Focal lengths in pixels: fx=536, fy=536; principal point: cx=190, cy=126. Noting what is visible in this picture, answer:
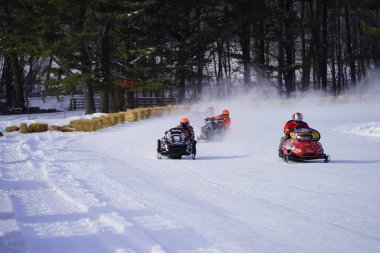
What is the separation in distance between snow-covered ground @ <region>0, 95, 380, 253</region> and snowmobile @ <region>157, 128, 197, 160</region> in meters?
0.44

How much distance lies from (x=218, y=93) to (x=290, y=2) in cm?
1634

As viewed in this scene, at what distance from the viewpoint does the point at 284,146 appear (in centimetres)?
1675

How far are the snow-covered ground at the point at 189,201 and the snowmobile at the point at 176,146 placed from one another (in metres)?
0.44

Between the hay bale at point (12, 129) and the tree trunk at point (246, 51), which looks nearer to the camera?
the hay bale at point (12, 129)

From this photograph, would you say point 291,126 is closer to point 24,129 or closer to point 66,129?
point 66,129

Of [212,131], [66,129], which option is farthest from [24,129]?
[212,131]

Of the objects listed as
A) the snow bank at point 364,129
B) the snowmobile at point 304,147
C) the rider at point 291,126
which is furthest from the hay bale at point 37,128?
the snowmobile at point 304,147

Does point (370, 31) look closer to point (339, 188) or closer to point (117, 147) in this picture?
point (117, 147)

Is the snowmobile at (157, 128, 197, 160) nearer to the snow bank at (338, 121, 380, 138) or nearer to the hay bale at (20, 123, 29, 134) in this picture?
the snow bank at (338, 121, 380, 138)

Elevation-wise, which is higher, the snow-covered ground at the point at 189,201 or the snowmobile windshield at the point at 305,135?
the snowmobile windshield at the point at 305,135

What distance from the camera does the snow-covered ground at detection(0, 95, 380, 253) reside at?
7305 mm

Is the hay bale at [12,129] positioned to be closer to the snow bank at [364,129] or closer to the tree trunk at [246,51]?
the snow bank at [364,129]

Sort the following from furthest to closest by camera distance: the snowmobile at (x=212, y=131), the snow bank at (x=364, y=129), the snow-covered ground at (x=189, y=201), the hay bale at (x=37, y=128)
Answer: the hay bale at (x=37, y=128) < the snow bank at (x=364, y=129) < the snowmobile at (x=212, y=131) < the snow-covered ground at (x=189, y=201)

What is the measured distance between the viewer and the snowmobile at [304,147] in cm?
1616
